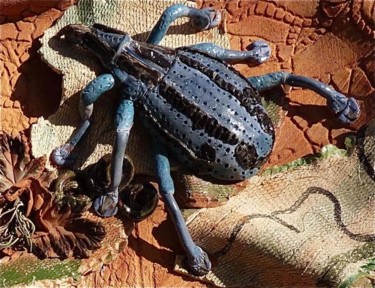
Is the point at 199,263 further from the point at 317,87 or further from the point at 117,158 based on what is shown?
the point at 317,87

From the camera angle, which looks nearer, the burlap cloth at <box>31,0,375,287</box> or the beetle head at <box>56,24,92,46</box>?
the burlap cloth at <box>31,0,375,287</box>

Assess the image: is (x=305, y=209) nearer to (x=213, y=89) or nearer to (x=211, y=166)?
(x=211, y=166)

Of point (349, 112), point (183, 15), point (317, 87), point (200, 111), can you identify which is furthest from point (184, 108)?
point (349, 112)

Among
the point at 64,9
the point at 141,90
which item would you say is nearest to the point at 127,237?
the point at 141,90

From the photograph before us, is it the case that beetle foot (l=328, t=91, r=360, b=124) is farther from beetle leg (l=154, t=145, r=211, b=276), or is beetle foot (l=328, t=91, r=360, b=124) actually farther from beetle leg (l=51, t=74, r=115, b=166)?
beetle leg (l=51, t=74, r=115, b=166)

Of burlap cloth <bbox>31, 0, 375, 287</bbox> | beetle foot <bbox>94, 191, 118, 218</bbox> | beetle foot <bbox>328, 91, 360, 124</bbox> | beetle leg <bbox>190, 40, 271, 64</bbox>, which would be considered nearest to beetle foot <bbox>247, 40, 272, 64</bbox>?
beetle leg <bbox>190, 40, 271, 64</bbox>
